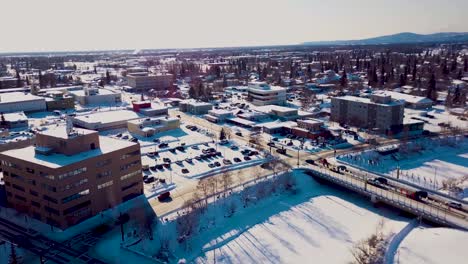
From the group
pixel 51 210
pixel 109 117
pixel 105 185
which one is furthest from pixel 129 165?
pixel 109 117

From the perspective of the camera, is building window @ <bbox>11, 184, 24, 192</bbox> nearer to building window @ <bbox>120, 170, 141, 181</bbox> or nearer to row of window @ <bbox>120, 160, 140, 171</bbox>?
building window @ <bbox>120, 170, 141, 181</bbox>

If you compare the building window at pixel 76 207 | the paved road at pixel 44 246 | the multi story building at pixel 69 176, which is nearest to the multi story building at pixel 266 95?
the multi story building at pixel 69 176

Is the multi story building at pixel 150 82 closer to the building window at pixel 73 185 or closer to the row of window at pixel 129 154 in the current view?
the row of window at pixel 129 154

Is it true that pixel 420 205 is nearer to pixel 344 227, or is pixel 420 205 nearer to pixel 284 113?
pixel 344 227

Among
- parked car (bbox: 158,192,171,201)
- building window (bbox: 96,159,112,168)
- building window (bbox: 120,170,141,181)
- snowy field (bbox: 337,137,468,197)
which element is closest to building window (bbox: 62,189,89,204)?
building window (bbox: 96,159,112,168)

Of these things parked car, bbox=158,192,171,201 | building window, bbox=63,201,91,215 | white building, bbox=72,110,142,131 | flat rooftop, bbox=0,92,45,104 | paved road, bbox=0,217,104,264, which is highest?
flat rooftop, bbox=0,92,45,104

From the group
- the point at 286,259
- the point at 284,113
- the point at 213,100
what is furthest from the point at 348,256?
the point at 213,100
